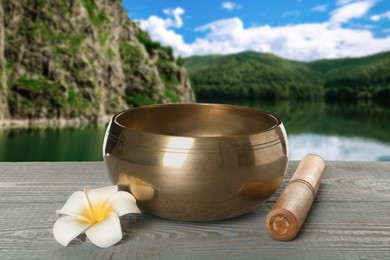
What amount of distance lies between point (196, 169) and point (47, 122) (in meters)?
20.5

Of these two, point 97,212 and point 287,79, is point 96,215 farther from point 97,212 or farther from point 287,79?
point 287,79

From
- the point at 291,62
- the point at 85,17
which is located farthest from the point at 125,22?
the point at 291,62

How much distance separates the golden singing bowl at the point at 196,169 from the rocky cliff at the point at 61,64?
19.8 meters

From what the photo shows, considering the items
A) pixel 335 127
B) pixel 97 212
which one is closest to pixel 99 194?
pixel 97 212

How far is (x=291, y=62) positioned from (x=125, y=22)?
18.7 metres

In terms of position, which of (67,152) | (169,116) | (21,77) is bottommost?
(67,152)

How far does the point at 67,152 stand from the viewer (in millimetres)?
19719

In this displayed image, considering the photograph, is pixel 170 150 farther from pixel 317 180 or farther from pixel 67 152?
pixel 67 152

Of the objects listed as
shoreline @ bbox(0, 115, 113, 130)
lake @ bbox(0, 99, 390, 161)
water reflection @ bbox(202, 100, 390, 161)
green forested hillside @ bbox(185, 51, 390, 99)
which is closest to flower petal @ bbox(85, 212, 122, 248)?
lake @ bbox(0, 99, 390, 161)

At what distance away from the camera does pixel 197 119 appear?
4.05 feet

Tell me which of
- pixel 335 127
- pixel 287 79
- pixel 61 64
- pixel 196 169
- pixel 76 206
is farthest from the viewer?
pixel 335 127

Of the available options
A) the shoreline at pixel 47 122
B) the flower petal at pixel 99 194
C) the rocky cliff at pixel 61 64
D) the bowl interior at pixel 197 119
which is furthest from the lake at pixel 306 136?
the flower petal at pixel 99 194

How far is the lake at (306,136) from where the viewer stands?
752 inches

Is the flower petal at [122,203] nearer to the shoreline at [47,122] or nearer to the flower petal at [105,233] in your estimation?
the flower petal at [105,233]
